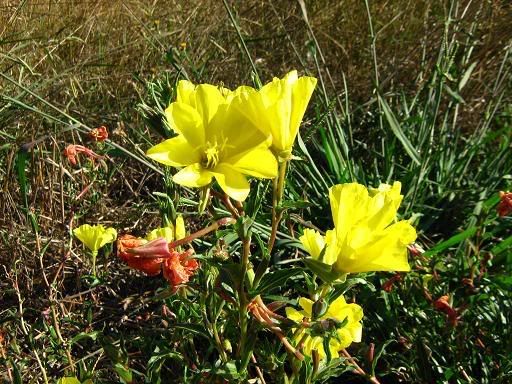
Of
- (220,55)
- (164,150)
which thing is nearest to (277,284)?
(164,150)

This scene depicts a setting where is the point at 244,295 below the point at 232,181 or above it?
below

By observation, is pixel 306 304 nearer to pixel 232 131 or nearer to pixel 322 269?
pixel 322 269

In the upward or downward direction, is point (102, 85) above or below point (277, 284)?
below

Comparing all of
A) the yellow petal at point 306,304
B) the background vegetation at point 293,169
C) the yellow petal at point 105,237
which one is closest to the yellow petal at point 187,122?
the background vegetation at point 293,169

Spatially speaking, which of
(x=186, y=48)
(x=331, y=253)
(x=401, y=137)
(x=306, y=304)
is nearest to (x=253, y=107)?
(x=331, y=253)

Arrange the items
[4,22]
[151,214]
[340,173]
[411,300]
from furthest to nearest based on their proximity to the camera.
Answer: [4,22]
[340,173]
[151,214]
[411,300]

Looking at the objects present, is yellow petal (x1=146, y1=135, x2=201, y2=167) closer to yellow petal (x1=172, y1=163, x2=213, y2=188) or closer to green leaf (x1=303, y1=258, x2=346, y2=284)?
yellow petal (x1=172, y1=163, x2=213, y2=188)

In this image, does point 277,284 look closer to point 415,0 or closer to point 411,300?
point 411,300

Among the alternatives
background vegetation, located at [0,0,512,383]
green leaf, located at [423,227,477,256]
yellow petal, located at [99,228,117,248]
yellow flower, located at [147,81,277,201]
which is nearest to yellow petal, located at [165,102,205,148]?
yellow flower, located at [147,81,277,201]

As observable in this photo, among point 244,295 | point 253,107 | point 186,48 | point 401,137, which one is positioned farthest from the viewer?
point 186,48
